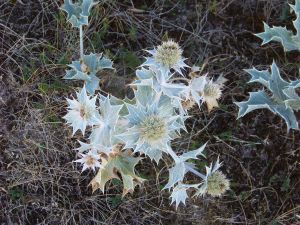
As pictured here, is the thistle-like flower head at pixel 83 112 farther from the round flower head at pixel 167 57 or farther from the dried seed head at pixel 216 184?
the dried seed head at pixel 216 184

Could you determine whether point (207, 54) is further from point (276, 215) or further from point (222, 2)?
point (276, 215)

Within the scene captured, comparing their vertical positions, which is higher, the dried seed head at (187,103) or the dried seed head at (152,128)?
the dried seed head at (152,128)

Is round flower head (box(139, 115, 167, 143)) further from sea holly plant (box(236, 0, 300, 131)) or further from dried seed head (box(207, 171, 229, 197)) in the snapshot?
sea holly plant (box(236, 0, 300, 131))

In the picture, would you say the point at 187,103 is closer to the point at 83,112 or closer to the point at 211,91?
the point at 211,91

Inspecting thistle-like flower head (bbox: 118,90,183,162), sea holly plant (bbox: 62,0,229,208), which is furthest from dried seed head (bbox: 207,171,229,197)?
thistle-like flower head (bbox: 118,90,183,162)

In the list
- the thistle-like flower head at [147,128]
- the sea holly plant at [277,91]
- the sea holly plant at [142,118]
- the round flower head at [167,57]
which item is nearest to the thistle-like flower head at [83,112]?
the sea holly plant at [142,118]

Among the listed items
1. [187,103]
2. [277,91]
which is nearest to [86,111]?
[187,103]

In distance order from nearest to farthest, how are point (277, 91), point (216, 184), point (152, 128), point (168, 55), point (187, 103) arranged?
1. point (152, 128)
2. point (168, 55)
3. point (216, 184)
4. point (187, 103)
5. point (277, 91)
